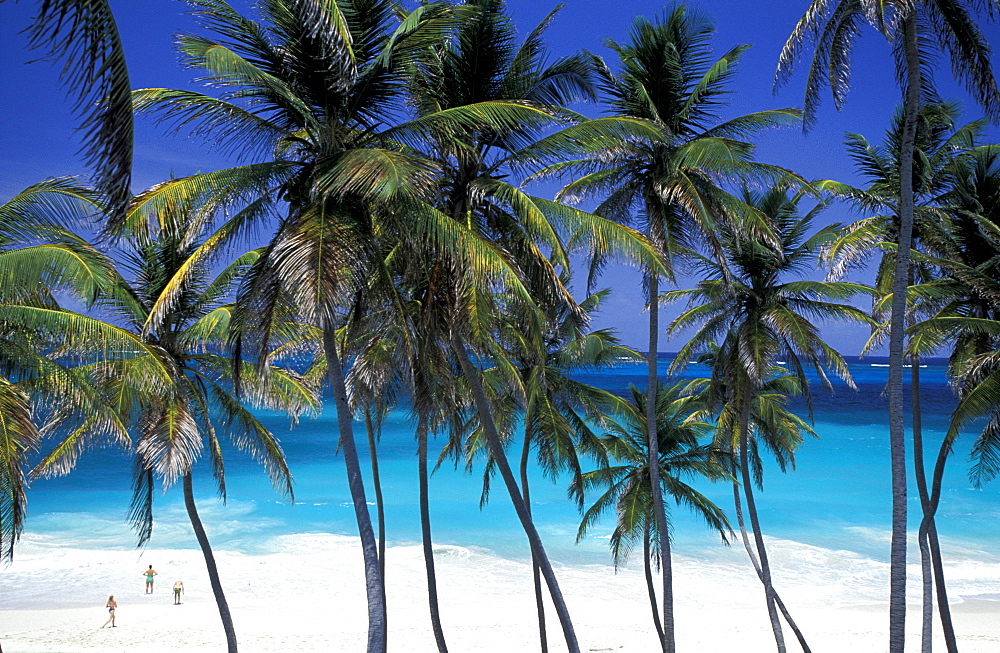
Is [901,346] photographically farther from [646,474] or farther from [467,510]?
[467,510]

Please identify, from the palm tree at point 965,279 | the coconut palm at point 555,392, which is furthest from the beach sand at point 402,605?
the palm tree at point 965,279

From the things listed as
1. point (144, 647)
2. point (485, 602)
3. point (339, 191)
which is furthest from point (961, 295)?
point (144, 647)

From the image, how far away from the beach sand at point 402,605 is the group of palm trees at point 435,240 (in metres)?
7.06

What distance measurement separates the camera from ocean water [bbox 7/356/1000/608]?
29.5 metres

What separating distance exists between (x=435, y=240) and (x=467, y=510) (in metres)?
31.5

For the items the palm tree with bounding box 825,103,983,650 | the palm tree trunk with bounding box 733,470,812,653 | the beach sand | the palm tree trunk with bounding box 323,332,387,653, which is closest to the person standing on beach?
the beach sand

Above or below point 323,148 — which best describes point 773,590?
below

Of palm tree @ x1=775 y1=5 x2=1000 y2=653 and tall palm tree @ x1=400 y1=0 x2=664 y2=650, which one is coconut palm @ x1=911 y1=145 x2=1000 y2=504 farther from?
tall palm tree @ x1=400 y1=0 x2=664 y2=650

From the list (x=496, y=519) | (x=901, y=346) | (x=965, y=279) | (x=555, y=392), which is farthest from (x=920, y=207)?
(x=496, y=519)

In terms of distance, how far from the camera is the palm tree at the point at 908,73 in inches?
391

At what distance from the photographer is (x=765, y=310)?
1547cm

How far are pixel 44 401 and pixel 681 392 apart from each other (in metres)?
15.8

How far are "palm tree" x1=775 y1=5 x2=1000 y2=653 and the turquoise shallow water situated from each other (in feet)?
67.0

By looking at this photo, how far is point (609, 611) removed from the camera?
24031 millimetres
